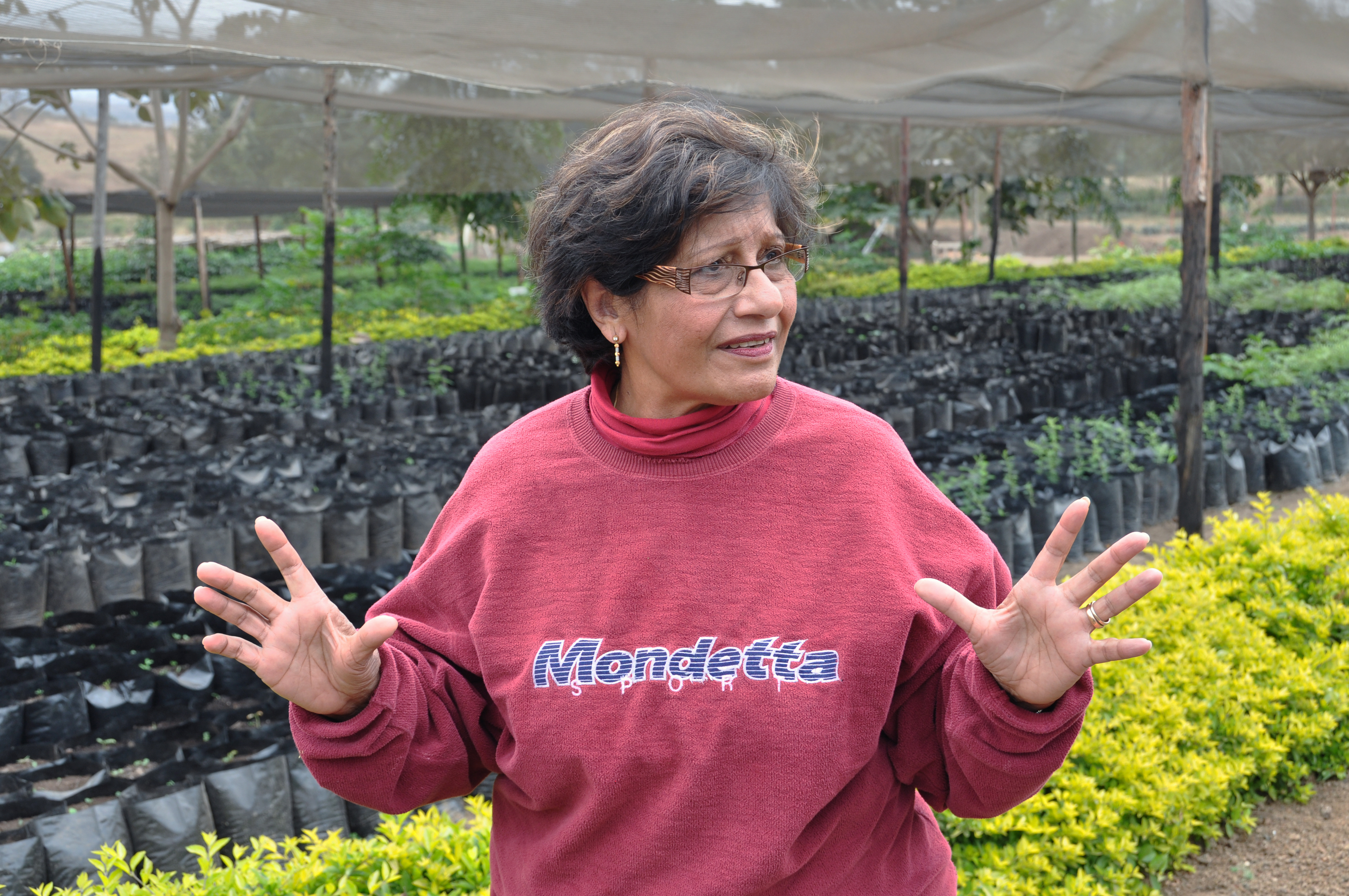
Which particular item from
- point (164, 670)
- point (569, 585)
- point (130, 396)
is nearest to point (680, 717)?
point (569, 585)

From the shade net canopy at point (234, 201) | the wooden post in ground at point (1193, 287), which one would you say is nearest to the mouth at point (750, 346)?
the wooden post in ground at point (1193, 287)

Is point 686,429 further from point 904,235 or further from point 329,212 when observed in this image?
point 904,235

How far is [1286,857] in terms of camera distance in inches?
107

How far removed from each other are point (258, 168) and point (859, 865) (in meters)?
10.1

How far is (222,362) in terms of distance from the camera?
1052 centimetres

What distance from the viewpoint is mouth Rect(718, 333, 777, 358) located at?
1250 mm

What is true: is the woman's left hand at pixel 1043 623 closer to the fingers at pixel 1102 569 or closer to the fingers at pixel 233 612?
the fingers at pixel 1102 569

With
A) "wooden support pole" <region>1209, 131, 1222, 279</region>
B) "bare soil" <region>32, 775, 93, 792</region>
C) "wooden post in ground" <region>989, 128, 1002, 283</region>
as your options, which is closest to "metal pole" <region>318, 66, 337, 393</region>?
"bare soil" <region>32, 775, 93, 792</region>

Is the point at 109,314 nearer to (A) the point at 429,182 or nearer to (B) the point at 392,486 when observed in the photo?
(A) the point at 429,182

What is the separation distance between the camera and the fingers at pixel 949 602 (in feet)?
3.67

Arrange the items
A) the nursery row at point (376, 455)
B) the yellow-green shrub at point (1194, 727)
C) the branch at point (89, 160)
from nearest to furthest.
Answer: the yellow-green shrub at point (1194, 727), the nursery row at point (376, 455), the branch at point (89, 160)

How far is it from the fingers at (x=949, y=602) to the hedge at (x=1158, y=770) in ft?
4.68

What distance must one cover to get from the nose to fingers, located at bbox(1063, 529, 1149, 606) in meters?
0.44

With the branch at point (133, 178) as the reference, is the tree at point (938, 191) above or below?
above
